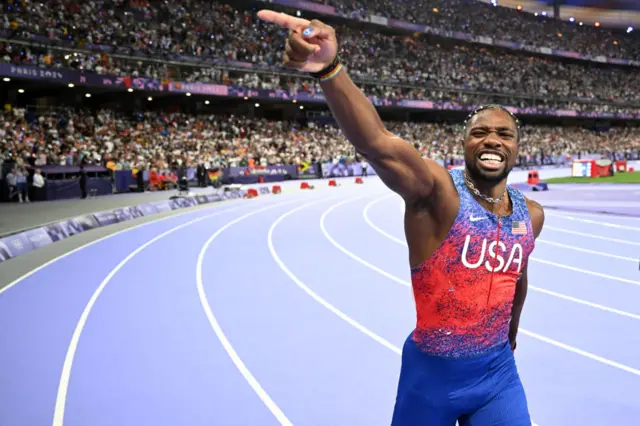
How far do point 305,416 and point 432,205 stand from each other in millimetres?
2930

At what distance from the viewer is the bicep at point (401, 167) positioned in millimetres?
2162

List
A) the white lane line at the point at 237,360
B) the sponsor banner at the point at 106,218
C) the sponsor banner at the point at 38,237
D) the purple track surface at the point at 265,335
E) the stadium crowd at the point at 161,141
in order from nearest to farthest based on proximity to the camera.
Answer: the white lane line at the point at 237,360 < the purple track surface at the point at 265,335 < the sponsor banner at the point at 38,237 < the sponsor banner at the point at 106,218 < the stadium crowd at the point at 161,141

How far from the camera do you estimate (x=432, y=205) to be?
2.39 m

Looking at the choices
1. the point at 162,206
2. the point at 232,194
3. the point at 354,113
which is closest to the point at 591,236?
the point at 354,113

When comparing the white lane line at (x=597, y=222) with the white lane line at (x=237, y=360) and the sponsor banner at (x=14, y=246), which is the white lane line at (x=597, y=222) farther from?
the sponsor banner at (x=14, y=246)

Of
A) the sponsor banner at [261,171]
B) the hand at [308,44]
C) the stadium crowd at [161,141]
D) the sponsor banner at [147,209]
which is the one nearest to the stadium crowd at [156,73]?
the stadium crowd at [161,141]

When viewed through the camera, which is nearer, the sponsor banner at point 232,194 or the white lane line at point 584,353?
the white lane line at point 584,353

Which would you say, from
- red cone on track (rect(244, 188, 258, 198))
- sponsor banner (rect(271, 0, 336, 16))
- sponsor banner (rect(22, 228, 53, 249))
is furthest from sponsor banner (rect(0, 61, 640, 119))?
sponsor banner (rect(22, 228, 53, 249))

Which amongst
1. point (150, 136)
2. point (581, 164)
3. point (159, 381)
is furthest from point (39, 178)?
point (581, 164)

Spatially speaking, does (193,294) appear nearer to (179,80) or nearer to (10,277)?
(10,277)

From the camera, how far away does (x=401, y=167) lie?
220 cm

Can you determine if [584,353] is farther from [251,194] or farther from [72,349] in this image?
[251,194]

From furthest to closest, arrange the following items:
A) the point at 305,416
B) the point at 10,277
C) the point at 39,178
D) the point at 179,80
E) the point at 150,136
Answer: the point at 179,80 < the point at 150,136 < the point at 39,178 < the point at 10,277 < the point at 305,416

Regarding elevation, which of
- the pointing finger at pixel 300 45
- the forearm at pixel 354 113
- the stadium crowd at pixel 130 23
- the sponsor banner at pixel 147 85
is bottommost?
the forearm at pixel 354 113
